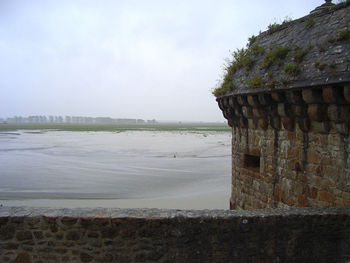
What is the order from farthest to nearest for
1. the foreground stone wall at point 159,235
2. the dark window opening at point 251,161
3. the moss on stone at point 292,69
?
the dark window opening at point 251,161
the moss on stone at point 292,69
the foreground stone wall at point 159,235

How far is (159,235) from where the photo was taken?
376 centimetres

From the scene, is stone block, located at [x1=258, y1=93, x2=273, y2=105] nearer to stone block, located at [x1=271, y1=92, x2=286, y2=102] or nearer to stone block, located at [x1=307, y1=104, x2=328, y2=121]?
stone block, located at [x1=271, y1=92, x2=286, y2=102]

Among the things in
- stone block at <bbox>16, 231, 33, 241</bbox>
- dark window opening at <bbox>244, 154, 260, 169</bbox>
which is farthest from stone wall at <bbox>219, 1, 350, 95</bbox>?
stone block at <bbox>16, 231, 33, 241</bbox>

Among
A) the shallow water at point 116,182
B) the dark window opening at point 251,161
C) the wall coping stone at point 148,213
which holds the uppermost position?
the dark window opening at point 251,161

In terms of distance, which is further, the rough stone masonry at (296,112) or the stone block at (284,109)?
the stone block at (284,109)

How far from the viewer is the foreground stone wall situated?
3.71 metres

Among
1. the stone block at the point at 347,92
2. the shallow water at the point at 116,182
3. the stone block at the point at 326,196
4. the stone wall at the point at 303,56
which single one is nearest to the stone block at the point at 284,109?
the stone wall at the point at 303,56

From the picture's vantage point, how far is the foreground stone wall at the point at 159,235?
12.2ft

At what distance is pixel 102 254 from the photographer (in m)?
3.73

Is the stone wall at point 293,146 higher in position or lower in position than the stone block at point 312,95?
lower

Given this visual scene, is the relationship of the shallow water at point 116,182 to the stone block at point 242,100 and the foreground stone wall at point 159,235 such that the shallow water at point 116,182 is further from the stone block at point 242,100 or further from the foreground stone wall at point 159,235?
the foreground stone wall at point 159,235

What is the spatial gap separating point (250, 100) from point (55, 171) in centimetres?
1600

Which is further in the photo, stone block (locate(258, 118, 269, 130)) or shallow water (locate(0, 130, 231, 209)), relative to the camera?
shallow water (locate(0, 130, 231, 209))

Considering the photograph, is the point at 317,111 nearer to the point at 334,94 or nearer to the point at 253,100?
the point at 334,94
